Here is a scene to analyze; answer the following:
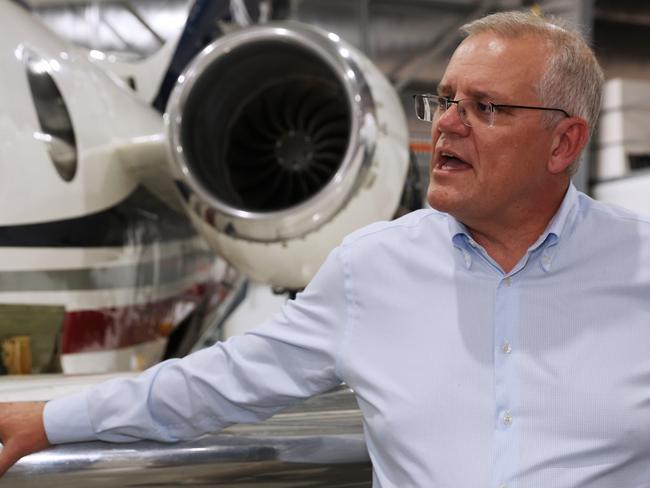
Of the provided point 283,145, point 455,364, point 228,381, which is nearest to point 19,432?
point 228,381

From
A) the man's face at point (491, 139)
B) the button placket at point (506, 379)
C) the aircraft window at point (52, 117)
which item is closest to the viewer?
the button placket at point (506, 379)

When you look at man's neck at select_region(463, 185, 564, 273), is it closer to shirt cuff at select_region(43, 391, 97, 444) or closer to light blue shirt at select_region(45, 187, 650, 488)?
→ light blue shirt at select_region(45, 187, 650, 488)

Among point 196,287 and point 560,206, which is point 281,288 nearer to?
point 196,287

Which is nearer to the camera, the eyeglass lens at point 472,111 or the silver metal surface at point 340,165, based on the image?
the eyeglass lens at point 472,111

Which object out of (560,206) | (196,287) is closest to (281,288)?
(196,287)

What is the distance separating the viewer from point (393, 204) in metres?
3.18

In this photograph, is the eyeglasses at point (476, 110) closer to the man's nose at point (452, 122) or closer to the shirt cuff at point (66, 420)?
the man's nose at point (452, 122)

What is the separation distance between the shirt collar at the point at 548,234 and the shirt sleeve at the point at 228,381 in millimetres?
217

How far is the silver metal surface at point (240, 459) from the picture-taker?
1488 mm

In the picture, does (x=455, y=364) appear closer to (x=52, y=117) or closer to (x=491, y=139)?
(x=491, y=139)

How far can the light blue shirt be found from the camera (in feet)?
4.67

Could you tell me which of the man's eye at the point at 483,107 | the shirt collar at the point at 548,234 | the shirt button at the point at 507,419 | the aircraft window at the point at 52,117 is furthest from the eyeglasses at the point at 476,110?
the aircraft window at the point at 52,117

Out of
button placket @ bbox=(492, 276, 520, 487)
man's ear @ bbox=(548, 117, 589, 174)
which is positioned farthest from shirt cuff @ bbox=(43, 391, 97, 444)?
man's ear @ bbox=(548, 117, 589, 174)

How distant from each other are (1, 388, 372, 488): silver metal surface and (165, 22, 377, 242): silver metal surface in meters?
1.28
